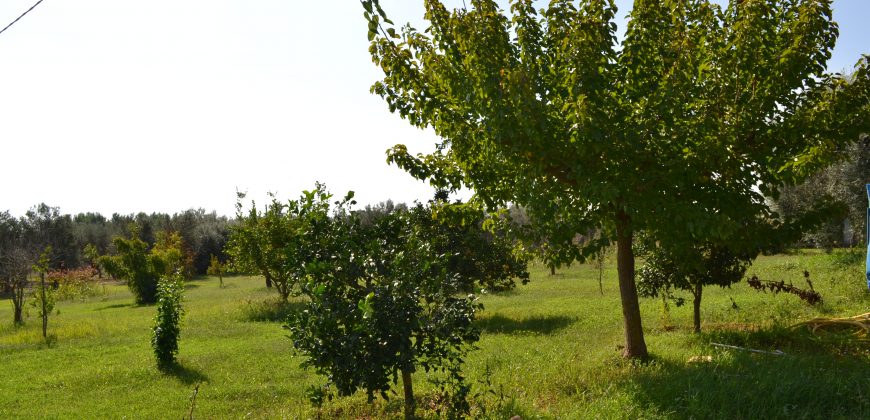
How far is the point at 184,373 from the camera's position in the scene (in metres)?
11.9

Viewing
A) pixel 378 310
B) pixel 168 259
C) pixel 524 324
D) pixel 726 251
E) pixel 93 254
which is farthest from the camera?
pixel 93 254

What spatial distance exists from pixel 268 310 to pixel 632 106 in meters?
18.3

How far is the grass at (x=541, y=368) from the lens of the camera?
5.93 meters

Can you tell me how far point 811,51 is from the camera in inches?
295

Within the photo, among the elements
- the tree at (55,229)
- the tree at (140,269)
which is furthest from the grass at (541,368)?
the tree at (55,229)

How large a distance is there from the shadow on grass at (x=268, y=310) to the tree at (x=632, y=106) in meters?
14.8

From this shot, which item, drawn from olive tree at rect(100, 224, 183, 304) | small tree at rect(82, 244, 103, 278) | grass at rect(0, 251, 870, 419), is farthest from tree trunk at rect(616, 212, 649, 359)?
small tree at rect(82, 244, 103, 278)

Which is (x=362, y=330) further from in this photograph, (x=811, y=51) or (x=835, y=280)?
(x=835, y=280)

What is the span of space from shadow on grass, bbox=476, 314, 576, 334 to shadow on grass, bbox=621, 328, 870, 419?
7.01 m

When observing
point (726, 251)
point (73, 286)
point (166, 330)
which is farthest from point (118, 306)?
point (726, 251)

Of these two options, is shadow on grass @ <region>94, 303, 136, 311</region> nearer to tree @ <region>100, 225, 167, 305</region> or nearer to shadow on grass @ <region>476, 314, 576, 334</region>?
tree @ <region>100, 225, 167, 305</region>

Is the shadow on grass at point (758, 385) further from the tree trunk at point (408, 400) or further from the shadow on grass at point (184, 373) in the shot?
the shadow on grass at point (184, 373)

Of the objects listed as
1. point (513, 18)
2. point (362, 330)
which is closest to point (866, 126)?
point (513, 18)

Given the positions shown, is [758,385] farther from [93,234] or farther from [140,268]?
[93,234]
